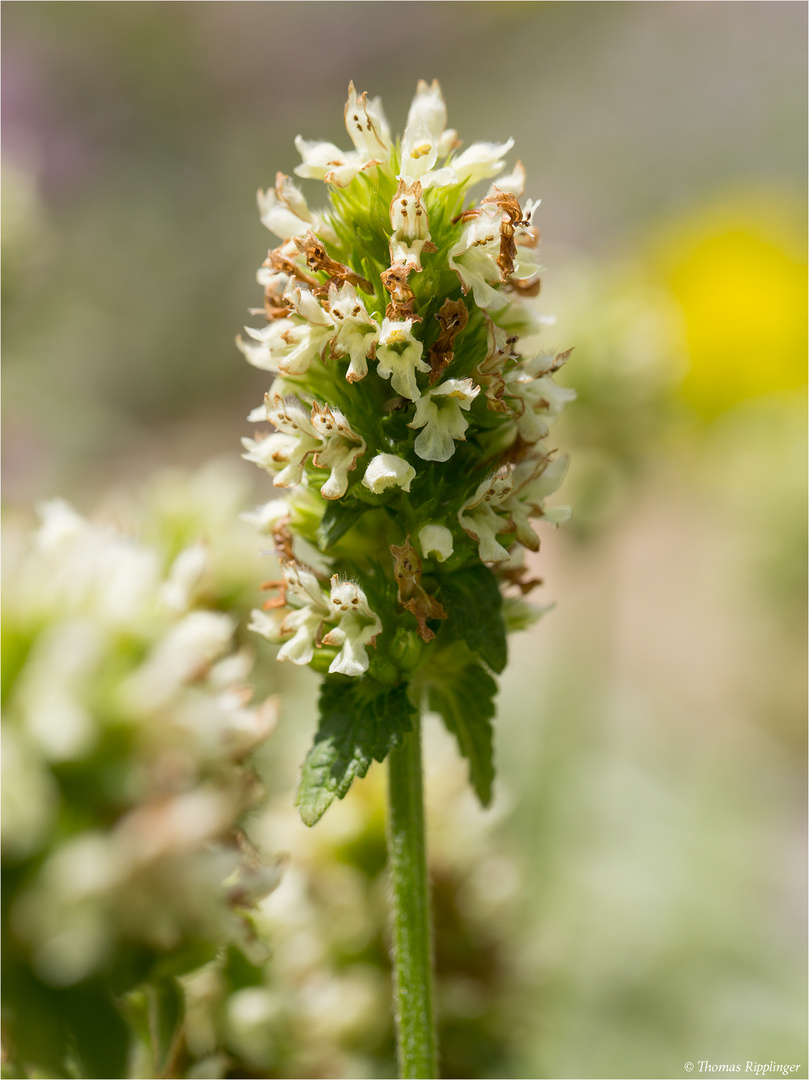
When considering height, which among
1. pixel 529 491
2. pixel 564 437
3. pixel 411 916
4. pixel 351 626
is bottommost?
pixel 411 916

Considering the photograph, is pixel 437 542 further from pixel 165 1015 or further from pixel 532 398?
pixel 165 1015

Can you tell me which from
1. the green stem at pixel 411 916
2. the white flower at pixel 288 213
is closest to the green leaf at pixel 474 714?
the green stem at pixel 411 916

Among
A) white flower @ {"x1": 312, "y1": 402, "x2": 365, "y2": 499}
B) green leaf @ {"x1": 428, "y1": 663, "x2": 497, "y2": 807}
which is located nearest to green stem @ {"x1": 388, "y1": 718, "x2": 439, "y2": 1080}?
green leaf @ {"x1": 428, "y1": 663, "x2": 497, "y2": 807}

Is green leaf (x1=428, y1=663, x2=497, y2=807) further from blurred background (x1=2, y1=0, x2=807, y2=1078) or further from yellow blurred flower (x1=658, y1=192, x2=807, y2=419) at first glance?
yellow blurred flower (x1=658, y1=192, x2=807, y2=419)

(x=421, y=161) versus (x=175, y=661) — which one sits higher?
(x=421, y=161)

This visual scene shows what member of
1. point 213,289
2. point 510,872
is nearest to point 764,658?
point 510,872

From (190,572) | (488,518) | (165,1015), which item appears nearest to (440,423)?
(488,518)
